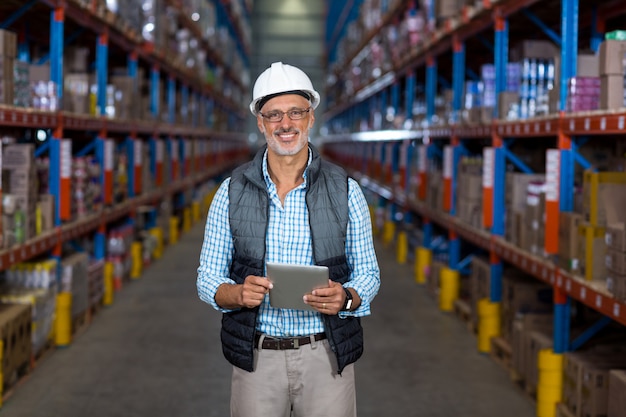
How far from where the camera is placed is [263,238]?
250cm

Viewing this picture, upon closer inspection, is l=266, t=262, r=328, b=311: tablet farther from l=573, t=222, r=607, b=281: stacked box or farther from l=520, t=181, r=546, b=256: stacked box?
l=520, t=181, r=546, b=256: stacked box

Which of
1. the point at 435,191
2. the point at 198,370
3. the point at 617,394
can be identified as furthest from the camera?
the point at 435,191

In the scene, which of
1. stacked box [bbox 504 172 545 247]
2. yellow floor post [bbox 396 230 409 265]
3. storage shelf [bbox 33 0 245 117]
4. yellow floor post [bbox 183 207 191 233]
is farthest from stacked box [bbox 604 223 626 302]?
yellow floor post [bbox 183 207 191 233]

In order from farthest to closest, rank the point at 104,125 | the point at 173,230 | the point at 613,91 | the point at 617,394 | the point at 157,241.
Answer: the point at 173,230
the point at 157,241
the point at 104,125
the point at 613,91
the point at 617,394

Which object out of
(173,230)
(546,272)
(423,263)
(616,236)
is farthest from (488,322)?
(173,230)

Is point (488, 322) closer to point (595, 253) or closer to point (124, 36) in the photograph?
point (595, 253)

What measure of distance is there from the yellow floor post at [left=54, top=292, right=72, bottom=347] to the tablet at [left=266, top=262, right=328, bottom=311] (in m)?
3.96

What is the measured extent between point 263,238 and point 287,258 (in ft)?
0.36

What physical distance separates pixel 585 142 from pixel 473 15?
1.93 m

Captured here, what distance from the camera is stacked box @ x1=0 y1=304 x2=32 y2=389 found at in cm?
457

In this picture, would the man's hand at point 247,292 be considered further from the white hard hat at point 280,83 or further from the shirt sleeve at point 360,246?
the white hard hat at point 280,83

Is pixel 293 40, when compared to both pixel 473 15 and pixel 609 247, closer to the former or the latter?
pixel 473 15

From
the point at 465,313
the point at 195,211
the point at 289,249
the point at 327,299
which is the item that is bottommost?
the point at 465,313

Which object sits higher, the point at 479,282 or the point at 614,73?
the point at 614,73
